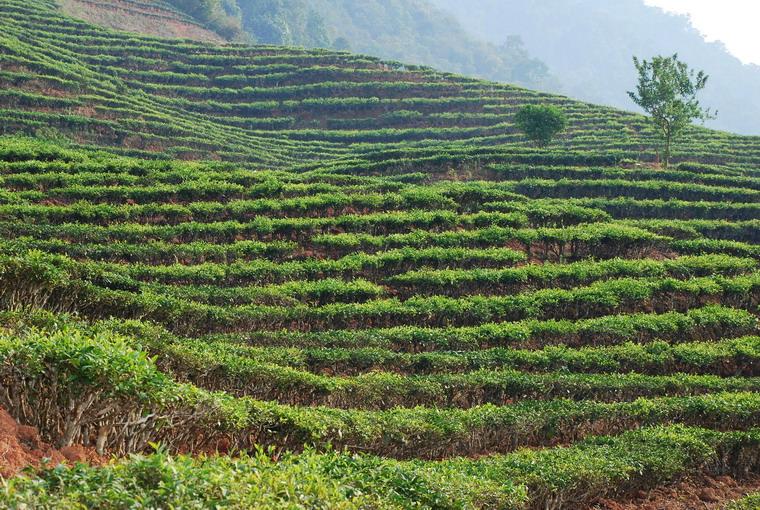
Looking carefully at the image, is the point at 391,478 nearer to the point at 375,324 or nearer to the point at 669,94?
the point at 375,324

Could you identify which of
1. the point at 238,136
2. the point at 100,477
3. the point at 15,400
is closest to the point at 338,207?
the point at 15,400

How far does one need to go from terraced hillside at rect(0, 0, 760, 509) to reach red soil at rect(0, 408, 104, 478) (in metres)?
0.31

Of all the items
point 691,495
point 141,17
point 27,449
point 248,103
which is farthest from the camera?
point 141,17

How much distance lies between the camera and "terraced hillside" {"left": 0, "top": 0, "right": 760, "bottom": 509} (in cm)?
1343

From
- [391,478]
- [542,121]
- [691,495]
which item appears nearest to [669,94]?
[542,121]

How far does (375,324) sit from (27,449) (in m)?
19.1

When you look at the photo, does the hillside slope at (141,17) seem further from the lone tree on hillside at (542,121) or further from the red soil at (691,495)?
the red soil at (691,495)

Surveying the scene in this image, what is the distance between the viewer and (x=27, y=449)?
13.2 meters

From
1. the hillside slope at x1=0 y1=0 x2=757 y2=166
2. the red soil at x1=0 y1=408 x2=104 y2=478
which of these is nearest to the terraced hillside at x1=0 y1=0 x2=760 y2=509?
the red soil at x1=0 y1=408 x2=104 y2=478

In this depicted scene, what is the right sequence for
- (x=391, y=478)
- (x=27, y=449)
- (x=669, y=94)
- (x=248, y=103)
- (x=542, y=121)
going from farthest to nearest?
(x=248, y=103) → (x=542, y=121) → (x=669, y=94) → (x=391, y=478) → (x=27, y=449)

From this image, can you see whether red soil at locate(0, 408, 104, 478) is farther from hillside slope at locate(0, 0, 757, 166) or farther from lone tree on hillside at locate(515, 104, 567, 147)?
lone tree on hillside at locate(515, 104, 567, 147)

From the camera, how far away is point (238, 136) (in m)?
77.2

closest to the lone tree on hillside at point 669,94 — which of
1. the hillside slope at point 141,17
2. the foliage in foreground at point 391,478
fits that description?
the foliage in foreground at point 391,478

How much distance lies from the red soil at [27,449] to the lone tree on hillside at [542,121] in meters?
60.5
